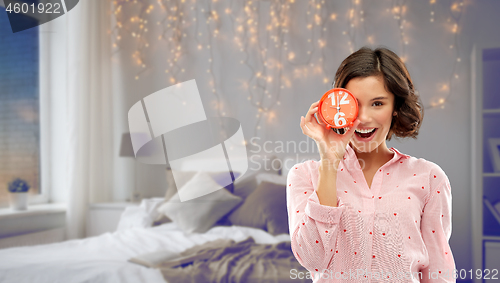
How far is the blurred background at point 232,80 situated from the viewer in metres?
2.18

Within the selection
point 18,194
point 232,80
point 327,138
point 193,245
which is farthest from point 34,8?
point 327,138

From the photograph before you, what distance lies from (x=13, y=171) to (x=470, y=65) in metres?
2.94

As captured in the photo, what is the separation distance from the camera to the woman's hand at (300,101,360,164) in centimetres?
85

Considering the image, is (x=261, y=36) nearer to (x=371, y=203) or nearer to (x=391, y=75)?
(x=391, y=75)

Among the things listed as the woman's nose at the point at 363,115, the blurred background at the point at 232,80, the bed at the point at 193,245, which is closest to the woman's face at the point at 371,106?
the woman's nose at the point at 363,115

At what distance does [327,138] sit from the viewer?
2.84ft

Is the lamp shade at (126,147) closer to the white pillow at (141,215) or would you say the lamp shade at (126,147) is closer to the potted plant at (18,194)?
the white pillow at (141,215)

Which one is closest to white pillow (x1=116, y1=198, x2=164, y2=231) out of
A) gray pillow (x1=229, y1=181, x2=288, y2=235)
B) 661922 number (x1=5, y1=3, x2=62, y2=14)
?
gray pillow (x1=229, y1=181, x2=288, y2=235)

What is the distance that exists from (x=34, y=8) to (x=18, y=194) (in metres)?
1.28

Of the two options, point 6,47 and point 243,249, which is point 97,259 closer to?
point 243,249

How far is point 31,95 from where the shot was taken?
2.52 meters

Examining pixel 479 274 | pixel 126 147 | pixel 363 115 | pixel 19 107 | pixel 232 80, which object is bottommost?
pixel 479 274

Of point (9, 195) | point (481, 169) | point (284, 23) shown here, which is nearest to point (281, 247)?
point (481, 169)

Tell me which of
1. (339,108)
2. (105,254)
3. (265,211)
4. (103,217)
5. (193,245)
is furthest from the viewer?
(103,217)
